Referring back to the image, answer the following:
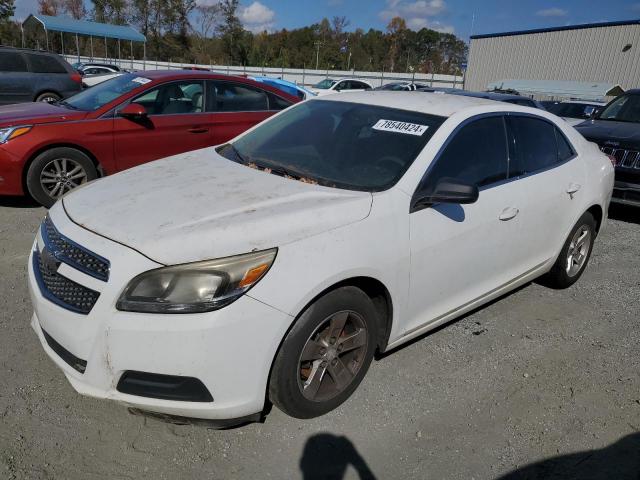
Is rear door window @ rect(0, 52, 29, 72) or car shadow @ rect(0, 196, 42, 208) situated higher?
rear door window @ rect(0, 52, 29, 72)

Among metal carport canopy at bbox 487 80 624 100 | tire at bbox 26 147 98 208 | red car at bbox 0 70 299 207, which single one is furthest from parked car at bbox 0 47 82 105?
metal carport canopy at bbox 487 80 624 100

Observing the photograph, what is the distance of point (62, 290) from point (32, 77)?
12.3m

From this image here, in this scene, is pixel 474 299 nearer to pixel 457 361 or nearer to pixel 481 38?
pixel 457 361

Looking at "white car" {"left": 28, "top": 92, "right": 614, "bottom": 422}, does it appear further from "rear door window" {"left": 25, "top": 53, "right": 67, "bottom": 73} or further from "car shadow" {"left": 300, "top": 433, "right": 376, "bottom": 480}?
"rear door window" {"left": 25, "top": 53, "right": 67, "bottom": 73}

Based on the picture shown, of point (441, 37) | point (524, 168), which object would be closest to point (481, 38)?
point (524, 168)

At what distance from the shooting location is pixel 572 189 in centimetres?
405

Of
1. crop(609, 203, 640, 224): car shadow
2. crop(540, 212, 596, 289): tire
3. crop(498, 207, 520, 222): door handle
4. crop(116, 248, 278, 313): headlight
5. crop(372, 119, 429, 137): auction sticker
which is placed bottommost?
crop(609, 203, 640, 224): car shadow

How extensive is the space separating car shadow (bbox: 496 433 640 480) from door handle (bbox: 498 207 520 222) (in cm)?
141

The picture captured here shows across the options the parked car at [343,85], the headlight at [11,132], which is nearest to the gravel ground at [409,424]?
the headlight at [11,132]

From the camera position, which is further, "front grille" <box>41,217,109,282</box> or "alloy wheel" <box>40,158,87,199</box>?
"alloy wheel" <box>40,158,87,199</box>

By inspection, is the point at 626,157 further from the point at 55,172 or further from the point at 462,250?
the point at 55,172

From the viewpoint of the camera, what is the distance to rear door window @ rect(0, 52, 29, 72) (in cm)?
1217

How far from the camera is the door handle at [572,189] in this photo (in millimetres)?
4016

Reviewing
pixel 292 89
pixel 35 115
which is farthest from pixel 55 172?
pixel 292 89
